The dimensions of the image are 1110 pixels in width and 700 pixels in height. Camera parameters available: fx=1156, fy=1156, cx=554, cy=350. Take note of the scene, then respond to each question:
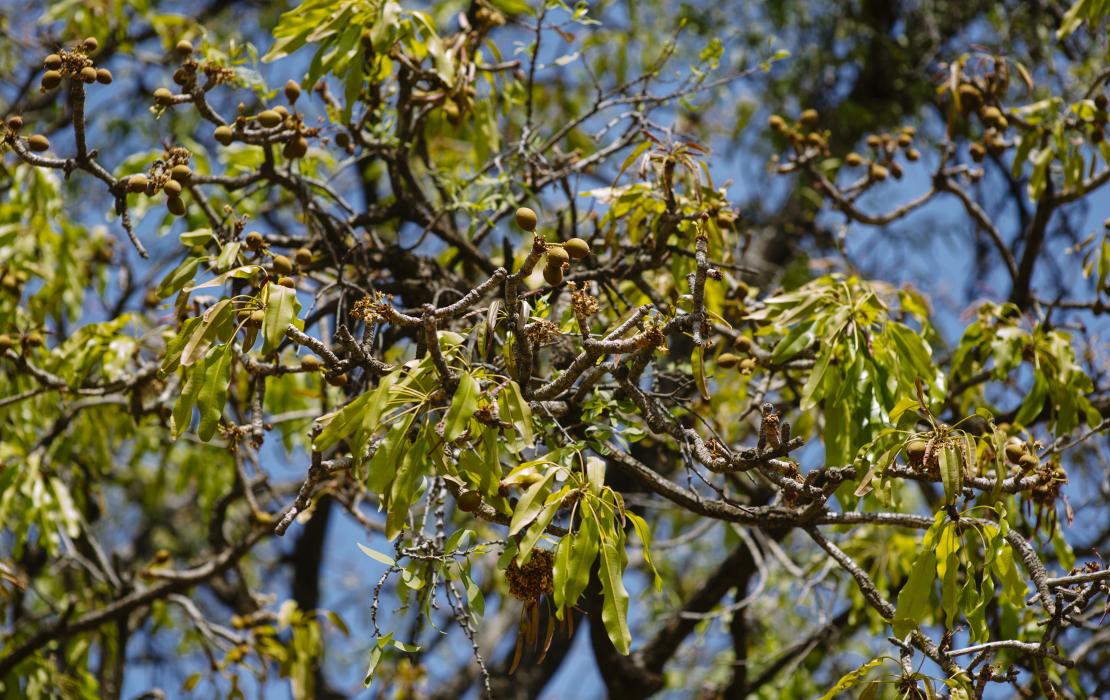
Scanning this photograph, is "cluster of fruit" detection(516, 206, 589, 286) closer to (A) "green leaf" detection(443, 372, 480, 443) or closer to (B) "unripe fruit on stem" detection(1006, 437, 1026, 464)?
(A) "green leaf" detection(443, 372, 480, 443)

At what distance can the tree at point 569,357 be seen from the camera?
2057 mm

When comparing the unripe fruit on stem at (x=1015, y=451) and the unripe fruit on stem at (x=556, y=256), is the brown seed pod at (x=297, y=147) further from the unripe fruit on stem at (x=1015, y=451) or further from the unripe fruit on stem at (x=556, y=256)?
the unripe fruit on stem at (x=1015, y=451)

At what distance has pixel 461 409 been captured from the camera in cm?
182

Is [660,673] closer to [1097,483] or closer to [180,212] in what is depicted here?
[1097,483]

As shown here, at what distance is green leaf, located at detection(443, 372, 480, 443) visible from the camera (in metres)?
1.80

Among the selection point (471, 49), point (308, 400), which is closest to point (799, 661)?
point (308, 400)

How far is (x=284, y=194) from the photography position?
382 cm

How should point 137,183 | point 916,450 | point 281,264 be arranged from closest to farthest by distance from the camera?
point 916,450, point 281,264, point 137,183

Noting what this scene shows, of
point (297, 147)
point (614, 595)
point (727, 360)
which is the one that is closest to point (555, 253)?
point (614, 595)

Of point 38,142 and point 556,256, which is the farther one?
point 38,142

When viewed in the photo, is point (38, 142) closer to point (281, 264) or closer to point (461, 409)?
point (281, 264)

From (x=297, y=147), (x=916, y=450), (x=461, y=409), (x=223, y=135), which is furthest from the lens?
(x=297, y=147)

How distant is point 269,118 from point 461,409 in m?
1.07

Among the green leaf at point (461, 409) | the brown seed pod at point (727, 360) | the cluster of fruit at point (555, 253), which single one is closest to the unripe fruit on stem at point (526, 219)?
the cluster of fruit at point (555, 253)
